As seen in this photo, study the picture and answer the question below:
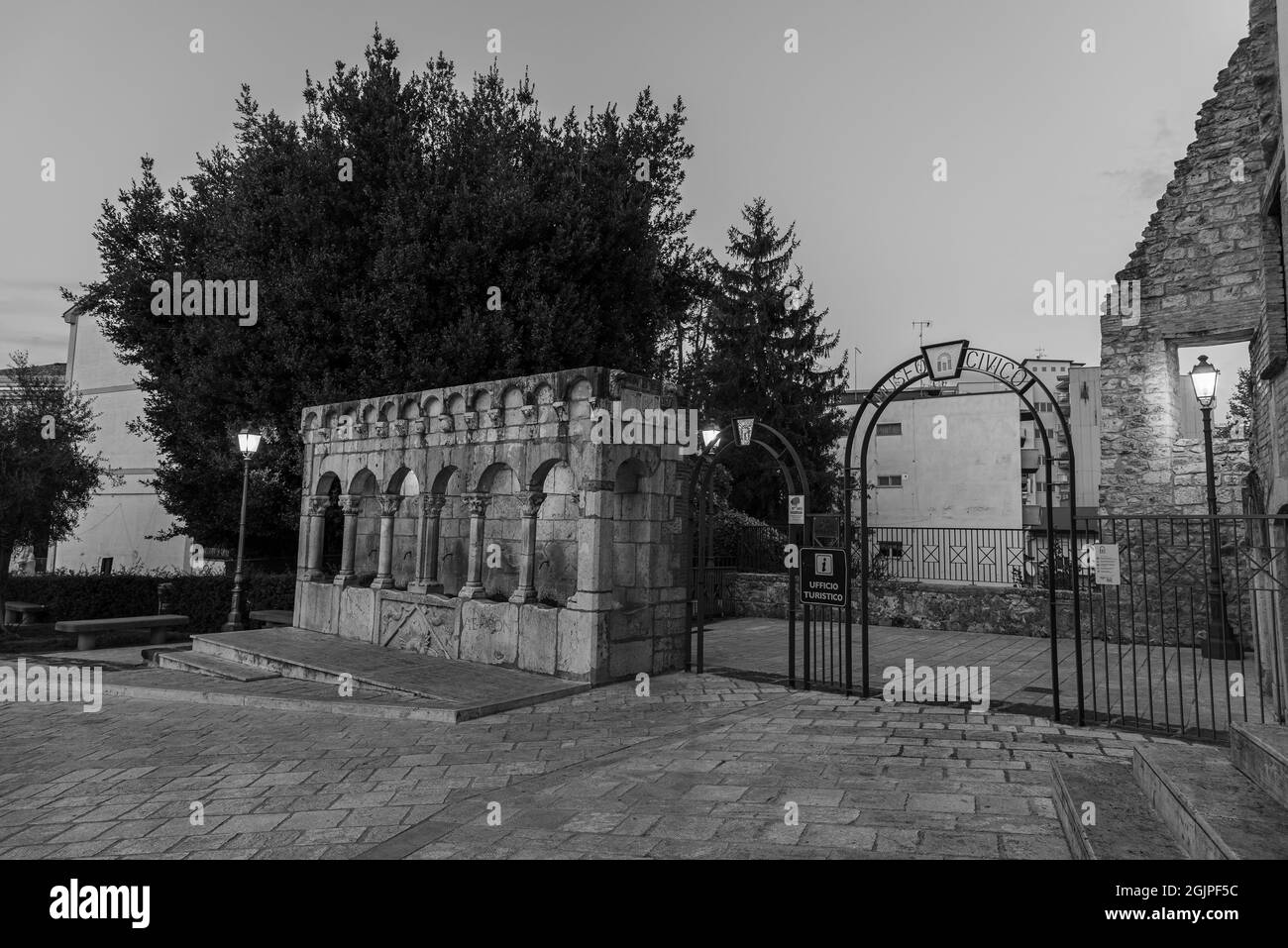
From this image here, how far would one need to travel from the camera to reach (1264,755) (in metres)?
3.79

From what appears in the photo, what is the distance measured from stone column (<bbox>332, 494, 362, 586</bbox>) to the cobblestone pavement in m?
3.97

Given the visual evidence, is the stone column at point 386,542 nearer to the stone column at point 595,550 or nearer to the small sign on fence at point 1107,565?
the stone column at point 595,550

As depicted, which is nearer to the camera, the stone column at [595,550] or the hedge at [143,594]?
the stone column at [595,550]

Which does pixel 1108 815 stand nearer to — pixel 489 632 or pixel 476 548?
pixel 489 632

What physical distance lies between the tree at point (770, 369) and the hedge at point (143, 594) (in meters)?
14.8

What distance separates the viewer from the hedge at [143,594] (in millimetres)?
17875

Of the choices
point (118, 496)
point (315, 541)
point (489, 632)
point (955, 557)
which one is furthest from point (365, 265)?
point (118, 496)

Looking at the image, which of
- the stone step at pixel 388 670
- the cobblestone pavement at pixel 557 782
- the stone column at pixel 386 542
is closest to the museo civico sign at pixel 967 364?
the cobblestone pavement at pixel 557 782

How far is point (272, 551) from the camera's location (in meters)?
19.2

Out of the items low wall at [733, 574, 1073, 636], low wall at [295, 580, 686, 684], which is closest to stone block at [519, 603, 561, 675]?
low wall at [295, 580, 686, 684]

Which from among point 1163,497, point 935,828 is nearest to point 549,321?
point 1163,497

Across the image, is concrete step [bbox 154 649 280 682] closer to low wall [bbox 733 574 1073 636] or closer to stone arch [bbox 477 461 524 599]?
stone arch [bbox 477 461 524 599]

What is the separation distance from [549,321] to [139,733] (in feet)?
34.6
